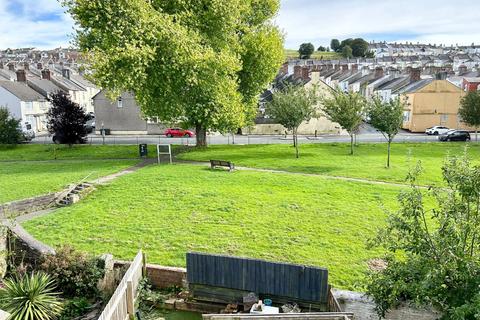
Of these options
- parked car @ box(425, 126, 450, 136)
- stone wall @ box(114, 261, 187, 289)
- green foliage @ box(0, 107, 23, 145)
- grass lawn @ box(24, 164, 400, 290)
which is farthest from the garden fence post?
parked car @ box(425, 126, 450, 136)

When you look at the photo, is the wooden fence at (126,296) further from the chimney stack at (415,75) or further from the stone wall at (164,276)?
the chimney stack at (415,75)

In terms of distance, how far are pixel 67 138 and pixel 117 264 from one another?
94.0ft

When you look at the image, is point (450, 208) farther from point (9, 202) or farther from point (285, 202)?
point (9, 202)

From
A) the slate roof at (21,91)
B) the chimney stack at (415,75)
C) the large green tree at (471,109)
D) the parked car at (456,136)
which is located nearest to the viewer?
the large green tree at (471,109)

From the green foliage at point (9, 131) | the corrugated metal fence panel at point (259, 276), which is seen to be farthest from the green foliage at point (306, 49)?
the corrugated metal fence panel at point (259, 276)

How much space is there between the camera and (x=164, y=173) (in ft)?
88.4

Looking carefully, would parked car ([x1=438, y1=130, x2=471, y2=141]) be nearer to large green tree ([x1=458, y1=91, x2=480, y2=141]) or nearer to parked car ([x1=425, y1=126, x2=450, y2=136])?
large green tree ([x1=458, y1=91, x2=480, y2=141])

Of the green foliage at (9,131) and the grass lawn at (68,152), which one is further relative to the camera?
the green foliage at (9,131)

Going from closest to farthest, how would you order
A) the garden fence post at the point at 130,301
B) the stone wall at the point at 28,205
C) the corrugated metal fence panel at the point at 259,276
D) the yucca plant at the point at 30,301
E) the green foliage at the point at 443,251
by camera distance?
the green foliage at the point at 443,251, the yucca plant at the point at 30,301, the garden fence post at the point at 130,301, the corrugated metal fence panel at the point at 259,276, the stone wall at the point at 28,205

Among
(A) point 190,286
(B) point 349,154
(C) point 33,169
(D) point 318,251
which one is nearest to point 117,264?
(A) point 190,286

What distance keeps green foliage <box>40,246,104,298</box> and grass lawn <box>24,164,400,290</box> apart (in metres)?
1.53

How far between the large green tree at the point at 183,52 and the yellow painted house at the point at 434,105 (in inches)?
1019

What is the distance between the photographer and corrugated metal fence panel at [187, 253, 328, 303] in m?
12.4

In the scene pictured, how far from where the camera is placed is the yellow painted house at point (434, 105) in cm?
5341
